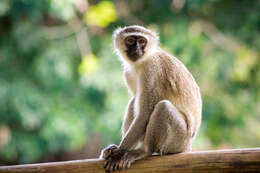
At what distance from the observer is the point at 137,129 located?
4.07m

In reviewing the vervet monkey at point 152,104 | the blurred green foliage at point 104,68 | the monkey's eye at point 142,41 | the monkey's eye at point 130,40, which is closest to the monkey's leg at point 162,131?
the vervet monkey at point 152,104

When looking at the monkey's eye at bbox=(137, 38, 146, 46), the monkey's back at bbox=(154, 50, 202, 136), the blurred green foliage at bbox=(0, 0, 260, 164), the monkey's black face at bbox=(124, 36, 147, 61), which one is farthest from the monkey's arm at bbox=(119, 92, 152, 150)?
the blurred green foliage at bbox=(0, 0, 260, 164)

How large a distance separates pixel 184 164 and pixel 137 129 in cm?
72

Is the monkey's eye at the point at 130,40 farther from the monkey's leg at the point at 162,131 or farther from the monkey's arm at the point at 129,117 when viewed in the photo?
the monkey's leg at the point at 162,131

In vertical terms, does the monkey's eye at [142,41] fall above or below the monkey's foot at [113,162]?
above

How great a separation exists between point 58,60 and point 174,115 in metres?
5.43

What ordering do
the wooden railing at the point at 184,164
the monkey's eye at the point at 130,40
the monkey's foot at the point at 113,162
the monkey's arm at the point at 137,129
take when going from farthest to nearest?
the monkey's eye at the point at 130,40 → the monkey's arm at the point at 137,129 → the monkey's foot at the point at 113,162 → the wooden railing at the point at 184,164

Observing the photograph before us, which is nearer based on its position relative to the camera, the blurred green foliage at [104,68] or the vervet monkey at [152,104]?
the vervet monkey at [152,104]

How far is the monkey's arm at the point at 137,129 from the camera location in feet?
13.3

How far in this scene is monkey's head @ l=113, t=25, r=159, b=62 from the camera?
15.1 ft

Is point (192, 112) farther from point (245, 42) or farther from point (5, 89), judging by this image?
point (5, 89)

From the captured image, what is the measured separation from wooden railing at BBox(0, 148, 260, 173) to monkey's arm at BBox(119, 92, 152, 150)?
0.31 meters

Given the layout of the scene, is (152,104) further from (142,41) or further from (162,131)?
(142,41)

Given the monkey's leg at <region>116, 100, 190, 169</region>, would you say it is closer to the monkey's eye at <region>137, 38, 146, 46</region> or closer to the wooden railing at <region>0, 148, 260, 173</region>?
the wooden railing at <region>0, 148, 260, 173</region>
